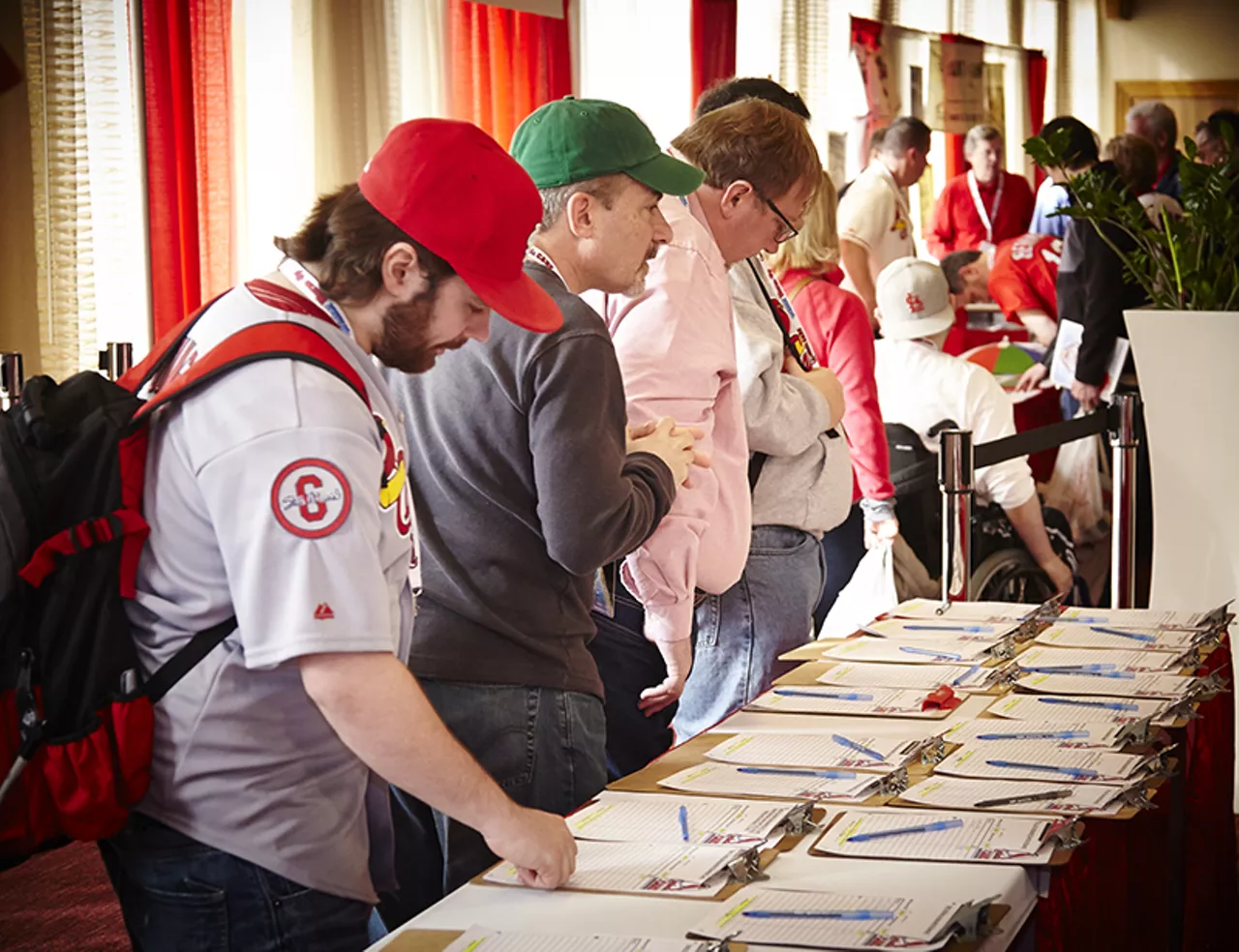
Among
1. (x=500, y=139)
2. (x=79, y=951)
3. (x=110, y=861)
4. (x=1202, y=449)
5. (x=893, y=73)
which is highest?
(x=893, y=73)

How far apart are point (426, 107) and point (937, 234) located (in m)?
3.71

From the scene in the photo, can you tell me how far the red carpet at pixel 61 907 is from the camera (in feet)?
9.14

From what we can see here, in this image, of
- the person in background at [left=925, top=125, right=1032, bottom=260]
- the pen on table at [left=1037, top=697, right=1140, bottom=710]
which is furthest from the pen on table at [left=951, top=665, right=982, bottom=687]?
the person in background at [left=925, top=125, right=1032, bottom=260]

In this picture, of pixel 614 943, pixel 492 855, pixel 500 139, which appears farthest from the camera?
pixel 500 139

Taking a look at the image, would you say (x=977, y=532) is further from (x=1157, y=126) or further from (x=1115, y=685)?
(x=1157, y=126)

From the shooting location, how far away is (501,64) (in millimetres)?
5500

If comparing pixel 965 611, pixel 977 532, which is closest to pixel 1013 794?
pixel 965 611

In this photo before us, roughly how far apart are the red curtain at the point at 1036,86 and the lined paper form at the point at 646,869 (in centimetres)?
910

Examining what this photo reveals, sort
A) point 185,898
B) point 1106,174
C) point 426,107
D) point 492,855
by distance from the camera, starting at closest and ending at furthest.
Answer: point 185,898, point 492,855, point 1106,174, point 426,107

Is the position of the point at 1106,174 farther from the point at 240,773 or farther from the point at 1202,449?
the point at 240,773

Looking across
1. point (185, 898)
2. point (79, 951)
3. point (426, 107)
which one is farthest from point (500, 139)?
point (185, 898)

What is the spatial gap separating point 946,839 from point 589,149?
80 cm

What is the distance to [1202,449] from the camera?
10.4 ft

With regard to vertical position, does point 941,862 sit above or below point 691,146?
below
